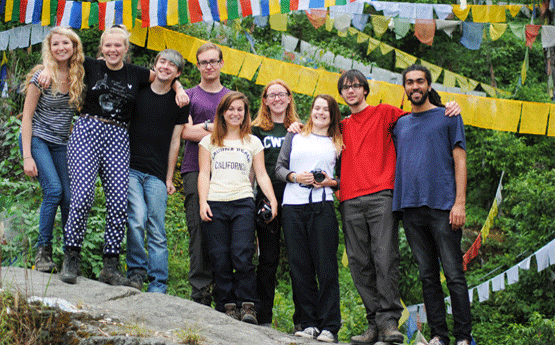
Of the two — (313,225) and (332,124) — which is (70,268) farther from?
(332,124)

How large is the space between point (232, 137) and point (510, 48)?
1583 cm

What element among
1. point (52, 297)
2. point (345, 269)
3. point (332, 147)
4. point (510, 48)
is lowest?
point (345, 269)

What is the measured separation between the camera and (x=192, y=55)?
346 inches

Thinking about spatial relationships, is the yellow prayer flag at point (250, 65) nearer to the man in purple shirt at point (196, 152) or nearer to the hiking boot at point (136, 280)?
the man in purple shirt at point (196, 152)

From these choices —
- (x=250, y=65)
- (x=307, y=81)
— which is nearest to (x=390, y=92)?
(x=307, y=81)

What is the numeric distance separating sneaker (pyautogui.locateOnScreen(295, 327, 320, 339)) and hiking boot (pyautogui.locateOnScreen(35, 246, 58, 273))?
1.84m

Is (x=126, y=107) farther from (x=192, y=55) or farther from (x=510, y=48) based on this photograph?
(x=510, y=48)

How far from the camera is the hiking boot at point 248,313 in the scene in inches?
164

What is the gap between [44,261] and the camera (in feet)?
14.0

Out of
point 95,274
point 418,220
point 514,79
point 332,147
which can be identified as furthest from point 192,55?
point 514,79

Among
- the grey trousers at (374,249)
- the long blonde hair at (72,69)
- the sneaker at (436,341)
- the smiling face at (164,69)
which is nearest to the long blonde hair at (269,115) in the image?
the smiling face at (164,69)

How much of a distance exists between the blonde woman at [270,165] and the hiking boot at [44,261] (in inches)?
60.6

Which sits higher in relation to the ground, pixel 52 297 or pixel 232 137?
pixel 232 137

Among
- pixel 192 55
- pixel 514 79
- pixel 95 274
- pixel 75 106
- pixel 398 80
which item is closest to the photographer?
pixel 75 106
